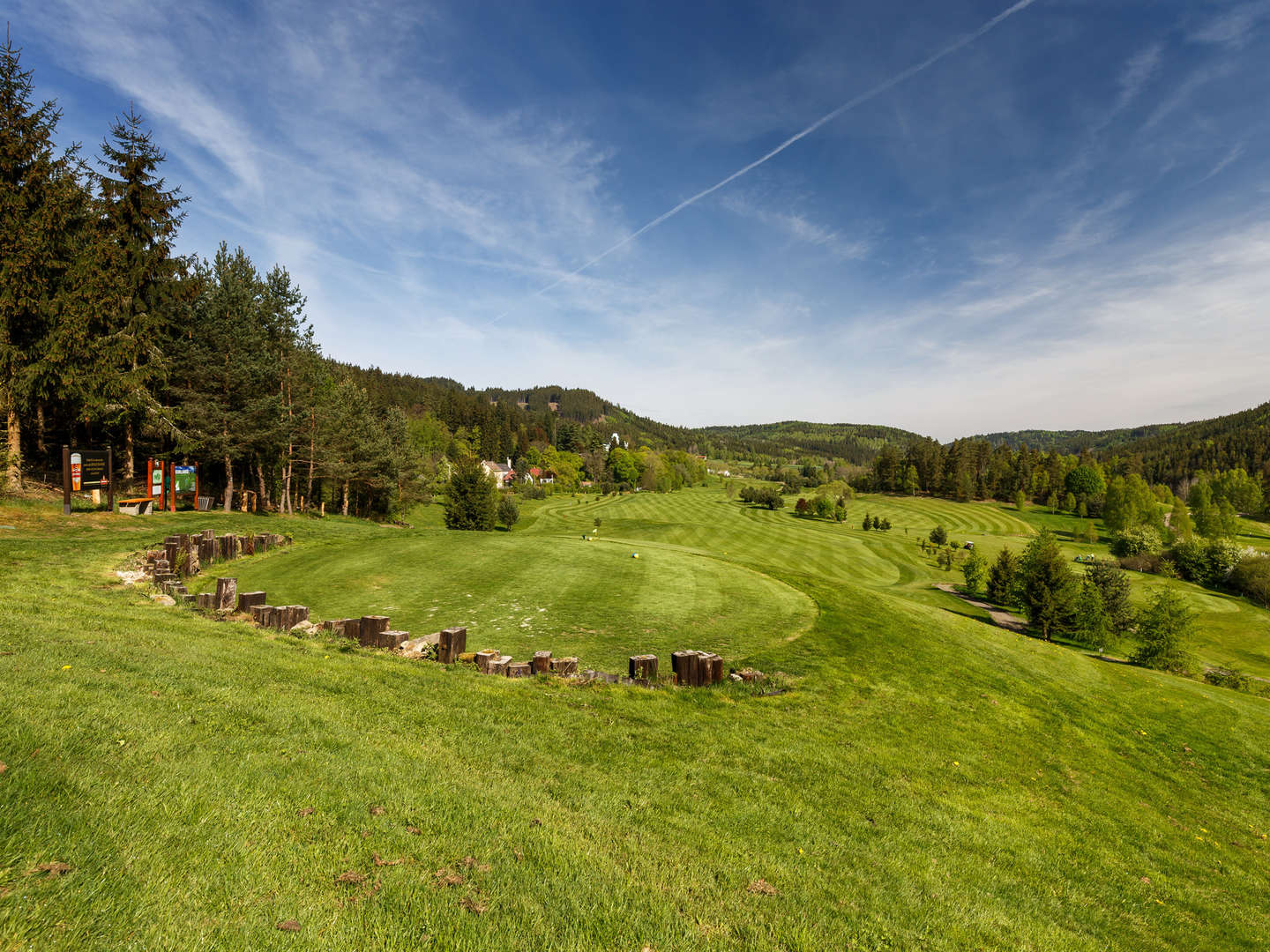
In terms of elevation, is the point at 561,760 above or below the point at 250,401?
below

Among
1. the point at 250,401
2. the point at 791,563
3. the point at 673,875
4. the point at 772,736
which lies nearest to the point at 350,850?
the point at 673,875

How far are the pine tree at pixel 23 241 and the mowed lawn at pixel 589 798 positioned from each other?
16.7 metres

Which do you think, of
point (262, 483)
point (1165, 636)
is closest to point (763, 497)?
point (1165, 636)

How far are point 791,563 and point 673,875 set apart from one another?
55.4 m

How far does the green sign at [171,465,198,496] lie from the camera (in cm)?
2761

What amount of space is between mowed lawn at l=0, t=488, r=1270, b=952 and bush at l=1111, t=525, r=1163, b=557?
8340 centimetres

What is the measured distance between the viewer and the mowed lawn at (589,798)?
3.80 metres

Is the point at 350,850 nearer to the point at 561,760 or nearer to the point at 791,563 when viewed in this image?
the point at 561,760

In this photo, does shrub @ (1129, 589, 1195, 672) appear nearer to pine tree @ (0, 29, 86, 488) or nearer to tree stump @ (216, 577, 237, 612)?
tree stump @ (216, 577, 237, 612)

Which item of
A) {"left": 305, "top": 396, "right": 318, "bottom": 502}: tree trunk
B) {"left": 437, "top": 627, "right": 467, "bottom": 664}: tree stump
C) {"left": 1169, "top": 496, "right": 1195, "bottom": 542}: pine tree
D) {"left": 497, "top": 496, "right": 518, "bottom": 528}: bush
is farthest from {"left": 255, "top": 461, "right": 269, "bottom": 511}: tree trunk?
{"left": 1169, "top": 496, "right": 1195, "bottom": 542}: pine tree

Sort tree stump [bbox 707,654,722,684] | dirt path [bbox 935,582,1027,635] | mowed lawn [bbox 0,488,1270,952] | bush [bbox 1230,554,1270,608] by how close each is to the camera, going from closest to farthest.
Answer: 1. mowed lawn [bbox 0,488,1270,952]
2. tree stump [bbox 707,654,722,684]
3. dirt path [bbox 935,582,1027,635]
4. bush [bbox 1230,554,1270,608]

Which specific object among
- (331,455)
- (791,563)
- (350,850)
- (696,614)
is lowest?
(791,563)

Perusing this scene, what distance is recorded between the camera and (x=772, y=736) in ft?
28.5

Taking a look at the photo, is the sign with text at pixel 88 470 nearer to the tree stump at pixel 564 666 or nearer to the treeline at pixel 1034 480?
the tree stump at pixel 564 666
